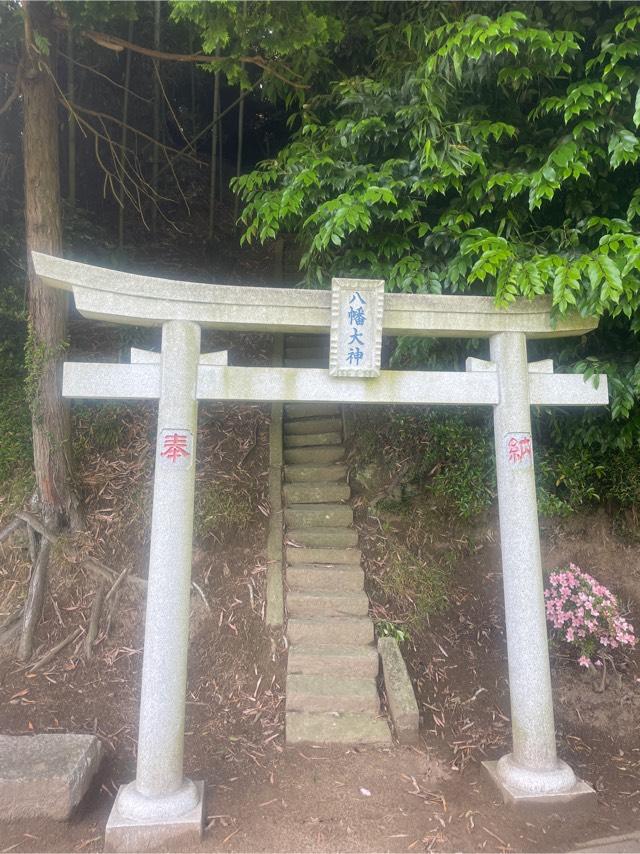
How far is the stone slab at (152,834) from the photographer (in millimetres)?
3408

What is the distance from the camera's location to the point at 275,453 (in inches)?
276

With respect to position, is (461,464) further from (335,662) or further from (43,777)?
(43,777)

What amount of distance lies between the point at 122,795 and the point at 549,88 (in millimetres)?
6005

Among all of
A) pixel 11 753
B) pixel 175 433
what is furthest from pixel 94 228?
pixel 11 753

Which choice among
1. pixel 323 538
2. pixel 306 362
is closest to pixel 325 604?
pixel 323 538

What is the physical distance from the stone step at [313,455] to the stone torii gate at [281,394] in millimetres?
3174

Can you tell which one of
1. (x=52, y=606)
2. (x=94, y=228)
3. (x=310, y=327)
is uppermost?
(x=94, y=228)

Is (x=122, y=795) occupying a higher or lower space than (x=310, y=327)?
lower

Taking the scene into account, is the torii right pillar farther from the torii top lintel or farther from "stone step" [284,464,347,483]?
"stone step" [284,464,347,483]

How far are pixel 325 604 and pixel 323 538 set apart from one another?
82cm

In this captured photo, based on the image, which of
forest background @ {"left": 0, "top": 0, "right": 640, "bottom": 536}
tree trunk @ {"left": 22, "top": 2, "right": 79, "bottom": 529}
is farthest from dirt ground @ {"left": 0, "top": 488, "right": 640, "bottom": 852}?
tree trunk @ {"left": 22, "top": 2, "right": 79, "bottom": 529}

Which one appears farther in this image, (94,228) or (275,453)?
(94,228)

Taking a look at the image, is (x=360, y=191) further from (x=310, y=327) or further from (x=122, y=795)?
(x=122, y=795)

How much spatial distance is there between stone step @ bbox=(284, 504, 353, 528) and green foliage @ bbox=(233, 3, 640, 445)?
2546 mm
